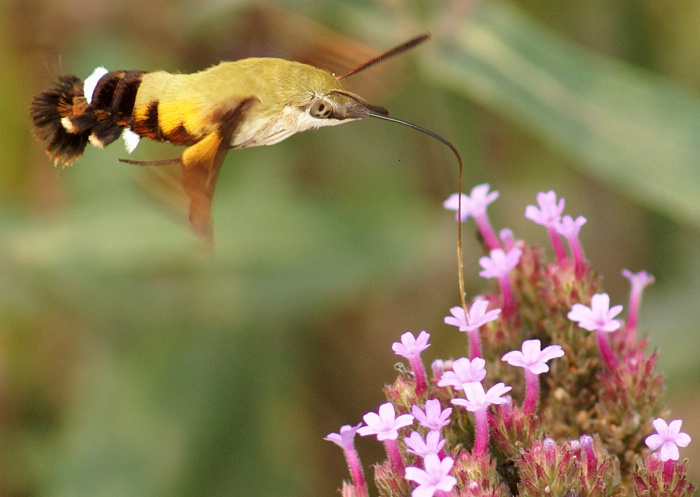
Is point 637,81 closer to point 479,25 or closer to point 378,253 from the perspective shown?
point 479,25

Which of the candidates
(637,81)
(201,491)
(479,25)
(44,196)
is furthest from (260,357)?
(637,81)

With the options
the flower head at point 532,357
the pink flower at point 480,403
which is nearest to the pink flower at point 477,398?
the pink flower at point 480,403

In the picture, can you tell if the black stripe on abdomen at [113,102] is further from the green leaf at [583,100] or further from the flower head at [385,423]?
the green leaf at [583,100]

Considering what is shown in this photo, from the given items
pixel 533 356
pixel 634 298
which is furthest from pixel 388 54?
pixel 634 298

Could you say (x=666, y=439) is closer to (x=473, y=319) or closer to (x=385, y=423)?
(x=473, y=319)

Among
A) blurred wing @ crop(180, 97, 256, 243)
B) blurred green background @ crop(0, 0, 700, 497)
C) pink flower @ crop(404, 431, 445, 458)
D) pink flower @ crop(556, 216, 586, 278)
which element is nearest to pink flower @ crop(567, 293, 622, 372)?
pink flower @ crop(556, 216, 586, 278)
